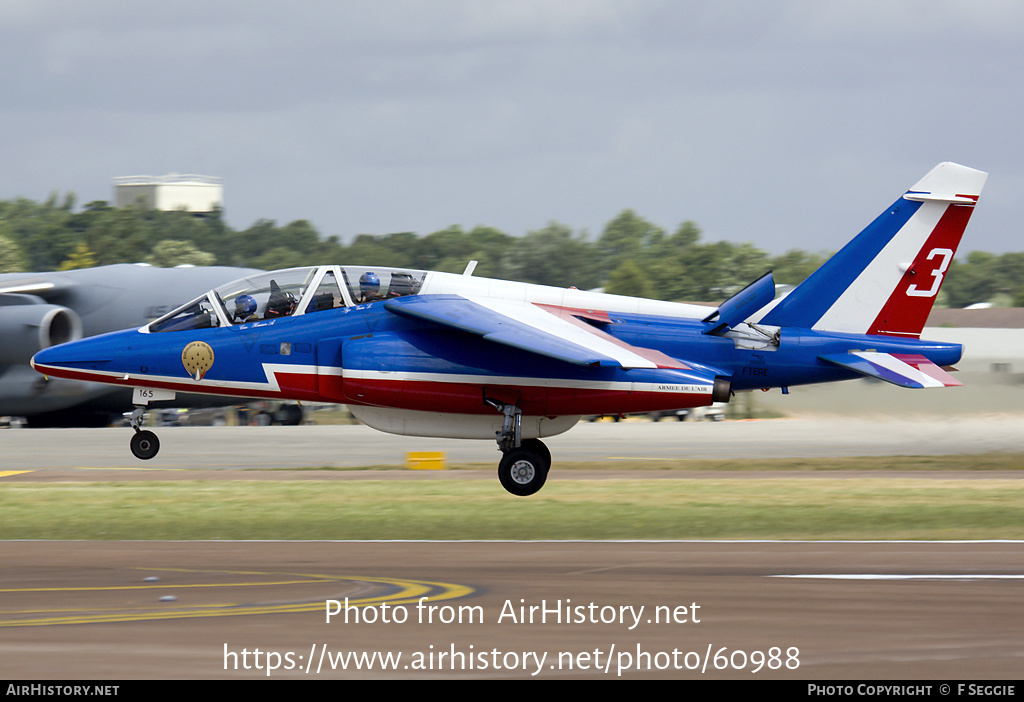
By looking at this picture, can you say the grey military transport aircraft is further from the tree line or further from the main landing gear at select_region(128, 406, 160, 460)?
the tree line

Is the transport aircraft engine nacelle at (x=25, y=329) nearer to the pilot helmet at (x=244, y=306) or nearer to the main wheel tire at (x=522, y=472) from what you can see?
the pilot helmet at (x=244, y=306)

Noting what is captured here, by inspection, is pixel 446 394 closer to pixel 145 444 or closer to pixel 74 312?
pixel 145 444

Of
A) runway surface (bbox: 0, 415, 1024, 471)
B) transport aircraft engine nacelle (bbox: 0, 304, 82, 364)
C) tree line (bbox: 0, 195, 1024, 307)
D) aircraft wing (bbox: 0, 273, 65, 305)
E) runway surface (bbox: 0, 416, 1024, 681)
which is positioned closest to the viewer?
runway surface (bbox: 0, 416, 1024, 681)

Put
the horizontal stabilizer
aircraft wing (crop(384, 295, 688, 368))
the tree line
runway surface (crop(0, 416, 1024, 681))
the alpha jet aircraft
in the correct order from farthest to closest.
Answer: the tree line < the horizontal stabilizer < the alpha jet aircraft < aircraft wing (crop(384, 295, 688, 368)) < runway surface (crop(0, 416, 1024, 681))

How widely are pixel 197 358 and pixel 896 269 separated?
11.2 metres

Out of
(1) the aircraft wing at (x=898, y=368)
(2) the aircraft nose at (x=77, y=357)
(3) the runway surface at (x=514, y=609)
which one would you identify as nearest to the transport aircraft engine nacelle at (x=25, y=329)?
(2) the aircraft nose at (x=77, y=357)

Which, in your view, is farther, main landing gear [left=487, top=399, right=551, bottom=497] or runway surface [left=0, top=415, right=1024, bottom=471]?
runway surface [left=0, top=415, right=1024, bottom=471]

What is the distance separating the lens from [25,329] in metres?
32.5

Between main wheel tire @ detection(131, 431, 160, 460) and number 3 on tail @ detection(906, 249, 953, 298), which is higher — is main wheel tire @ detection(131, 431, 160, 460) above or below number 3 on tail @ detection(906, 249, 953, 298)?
below

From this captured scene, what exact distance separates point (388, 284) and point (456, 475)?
885cm

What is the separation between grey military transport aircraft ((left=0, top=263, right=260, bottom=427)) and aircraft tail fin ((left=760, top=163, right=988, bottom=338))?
17.5 meters

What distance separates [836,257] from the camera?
19.5 metres

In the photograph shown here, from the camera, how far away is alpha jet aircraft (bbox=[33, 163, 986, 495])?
18.6m

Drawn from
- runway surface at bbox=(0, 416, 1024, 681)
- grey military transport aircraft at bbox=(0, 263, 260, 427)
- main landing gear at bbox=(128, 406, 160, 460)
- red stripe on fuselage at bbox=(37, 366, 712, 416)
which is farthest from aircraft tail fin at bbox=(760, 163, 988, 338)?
grey military transport aircraft at bbox=(0, 263, 260, 427)
